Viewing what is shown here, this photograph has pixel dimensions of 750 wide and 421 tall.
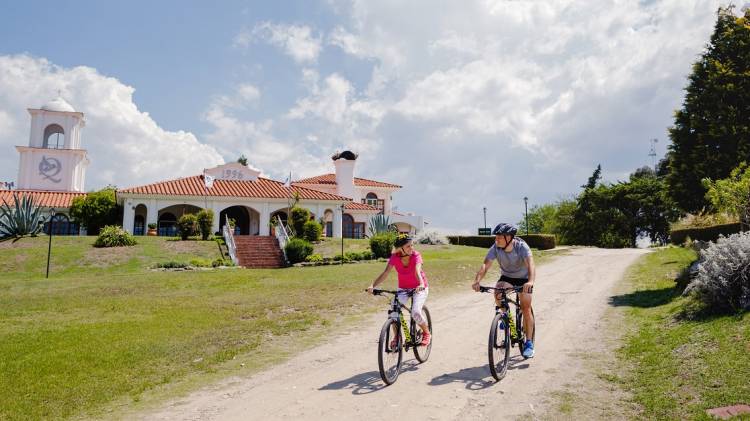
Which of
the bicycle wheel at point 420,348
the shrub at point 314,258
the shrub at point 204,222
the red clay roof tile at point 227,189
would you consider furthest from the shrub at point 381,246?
the bicycle wheel at point 420,348

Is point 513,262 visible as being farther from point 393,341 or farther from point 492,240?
point 492,240

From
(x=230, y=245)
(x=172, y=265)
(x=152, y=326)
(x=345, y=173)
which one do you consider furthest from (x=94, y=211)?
(x=152, y=326)

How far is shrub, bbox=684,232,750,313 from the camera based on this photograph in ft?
27.8

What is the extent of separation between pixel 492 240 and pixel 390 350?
39269 millimetres

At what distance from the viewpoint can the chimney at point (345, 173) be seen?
161 ft

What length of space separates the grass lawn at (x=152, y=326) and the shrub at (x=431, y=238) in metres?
14.2

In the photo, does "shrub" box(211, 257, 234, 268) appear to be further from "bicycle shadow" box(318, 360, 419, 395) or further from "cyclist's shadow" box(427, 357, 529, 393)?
"cyclist's shadow" box(427, 357, 529, 393)

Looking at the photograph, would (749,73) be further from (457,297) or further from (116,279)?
(116,279)

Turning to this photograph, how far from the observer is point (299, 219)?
32.6 meters

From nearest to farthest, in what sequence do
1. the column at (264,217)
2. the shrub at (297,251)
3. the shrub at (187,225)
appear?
the shrub at (297,251)
the shrub at (187,225)
the column at (264,217)

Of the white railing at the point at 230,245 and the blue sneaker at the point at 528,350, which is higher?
the white railing at the point at 230,245

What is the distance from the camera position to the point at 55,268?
24734 millimetres

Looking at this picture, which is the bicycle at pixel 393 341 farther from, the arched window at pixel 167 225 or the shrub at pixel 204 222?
the arched window at pixel 167 225

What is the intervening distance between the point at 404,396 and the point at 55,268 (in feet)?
81.3
